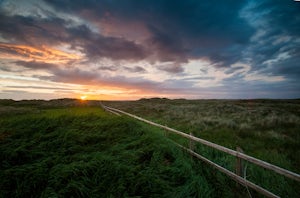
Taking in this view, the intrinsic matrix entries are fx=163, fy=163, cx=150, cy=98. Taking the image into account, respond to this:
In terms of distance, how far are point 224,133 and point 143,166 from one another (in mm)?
7907

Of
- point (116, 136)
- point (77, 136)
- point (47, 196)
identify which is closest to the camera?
point (47, 196)

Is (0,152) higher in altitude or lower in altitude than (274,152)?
higher

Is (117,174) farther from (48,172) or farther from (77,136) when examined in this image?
(77,136)

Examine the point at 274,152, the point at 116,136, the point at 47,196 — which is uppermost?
the point at 116,136

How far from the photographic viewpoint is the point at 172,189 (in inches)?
155

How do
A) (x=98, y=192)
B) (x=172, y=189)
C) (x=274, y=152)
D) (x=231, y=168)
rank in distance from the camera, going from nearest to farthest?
1. (x=98, y=192)
2. (x=172, y=189)
3. (x=231, y=168)
4. (x=274, y=152)

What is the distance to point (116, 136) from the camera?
696 cm

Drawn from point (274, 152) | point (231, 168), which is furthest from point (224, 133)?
point (231, 168)

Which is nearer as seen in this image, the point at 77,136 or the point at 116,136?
the point at 77,136

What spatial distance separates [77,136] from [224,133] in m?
8.90

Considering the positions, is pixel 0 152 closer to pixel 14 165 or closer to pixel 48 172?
pixel 14 165

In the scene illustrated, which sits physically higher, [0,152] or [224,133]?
[0,152]

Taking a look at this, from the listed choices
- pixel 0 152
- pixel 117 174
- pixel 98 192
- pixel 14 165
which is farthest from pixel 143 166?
pixel 0 152

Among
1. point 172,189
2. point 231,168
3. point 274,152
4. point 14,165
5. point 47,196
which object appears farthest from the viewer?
point 274,152
